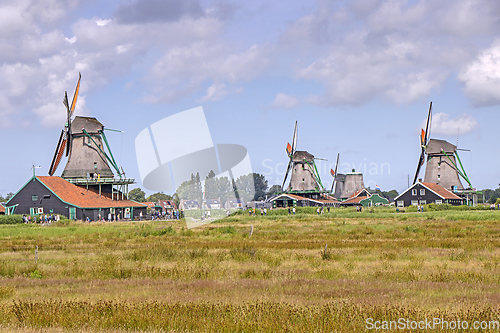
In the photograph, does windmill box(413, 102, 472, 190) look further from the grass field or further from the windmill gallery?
the grass field

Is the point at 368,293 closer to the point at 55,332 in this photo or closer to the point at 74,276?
the point at 55,332

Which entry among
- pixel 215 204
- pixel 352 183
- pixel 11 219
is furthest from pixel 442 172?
pixel 11 219

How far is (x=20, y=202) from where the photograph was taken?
6562 cm

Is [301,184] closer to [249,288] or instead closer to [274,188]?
[274,188]

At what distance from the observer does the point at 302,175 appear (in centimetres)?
11038

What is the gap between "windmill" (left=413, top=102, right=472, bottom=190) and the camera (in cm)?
9775

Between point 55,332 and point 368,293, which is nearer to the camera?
point 55,332

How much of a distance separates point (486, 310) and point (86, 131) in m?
69.5

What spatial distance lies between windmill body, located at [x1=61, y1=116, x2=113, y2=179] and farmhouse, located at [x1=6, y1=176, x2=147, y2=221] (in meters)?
3.99

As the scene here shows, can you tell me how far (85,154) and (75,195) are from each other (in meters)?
8.27

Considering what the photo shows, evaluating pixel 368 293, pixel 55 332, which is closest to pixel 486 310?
pixel 368 293

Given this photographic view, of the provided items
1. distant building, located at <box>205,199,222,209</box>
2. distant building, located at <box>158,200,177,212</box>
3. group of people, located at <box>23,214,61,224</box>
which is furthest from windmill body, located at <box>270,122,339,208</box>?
group of people, located at <box>23,214,61,224</box>

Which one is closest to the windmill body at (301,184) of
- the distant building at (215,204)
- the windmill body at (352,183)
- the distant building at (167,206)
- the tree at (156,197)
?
the windmill body at (352,183)

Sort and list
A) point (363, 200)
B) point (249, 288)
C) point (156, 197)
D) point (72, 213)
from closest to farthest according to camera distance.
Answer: point (249, 288), point (72, 213), point (363, 200), point (156, 197)
